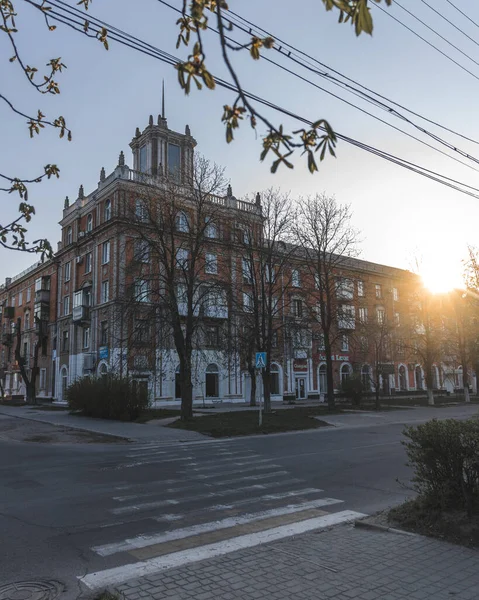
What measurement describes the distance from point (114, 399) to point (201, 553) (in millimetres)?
19699

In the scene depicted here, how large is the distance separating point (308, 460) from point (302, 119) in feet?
25.9

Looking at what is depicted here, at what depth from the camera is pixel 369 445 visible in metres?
15.4

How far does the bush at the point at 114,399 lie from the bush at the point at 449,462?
19338 millimetres

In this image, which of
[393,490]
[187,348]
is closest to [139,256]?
[187,348]

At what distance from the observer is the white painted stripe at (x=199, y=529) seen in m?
5.62

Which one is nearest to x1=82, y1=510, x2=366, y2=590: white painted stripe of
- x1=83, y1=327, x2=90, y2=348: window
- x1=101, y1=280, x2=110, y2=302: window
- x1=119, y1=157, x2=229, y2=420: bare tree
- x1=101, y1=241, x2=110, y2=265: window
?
x1=119, y1=157, x2=229, y2=420: bare tree

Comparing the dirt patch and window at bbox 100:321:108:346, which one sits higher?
window at bbox 100:321:108:346

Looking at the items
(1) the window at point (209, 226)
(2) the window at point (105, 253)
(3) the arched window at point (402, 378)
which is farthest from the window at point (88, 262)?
(3) the arched window at point (402, 378)

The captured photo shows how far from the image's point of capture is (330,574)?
15.2 feet

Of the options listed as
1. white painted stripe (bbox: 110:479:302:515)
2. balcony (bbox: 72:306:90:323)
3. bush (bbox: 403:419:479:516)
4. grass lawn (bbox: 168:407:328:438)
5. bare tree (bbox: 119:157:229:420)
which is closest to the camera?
bush (bbox: 403:419:479:516)

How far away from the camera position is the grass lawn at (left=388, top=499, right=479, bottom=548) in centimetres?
548

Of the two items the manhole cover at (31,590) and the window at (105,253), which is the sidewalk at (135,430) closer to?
the manhole cover at (31,590)

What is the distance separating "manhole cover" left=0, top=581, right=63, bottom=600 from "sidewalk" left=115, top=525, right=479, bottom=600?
23.7 inches

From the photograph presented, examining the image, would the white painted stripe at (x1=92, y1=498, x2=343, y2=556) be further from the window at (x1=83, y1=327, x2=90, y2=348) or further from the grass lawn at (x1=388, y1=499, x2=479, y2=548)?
the window at (x1=83, y1=327, x2=90, y2=348)
